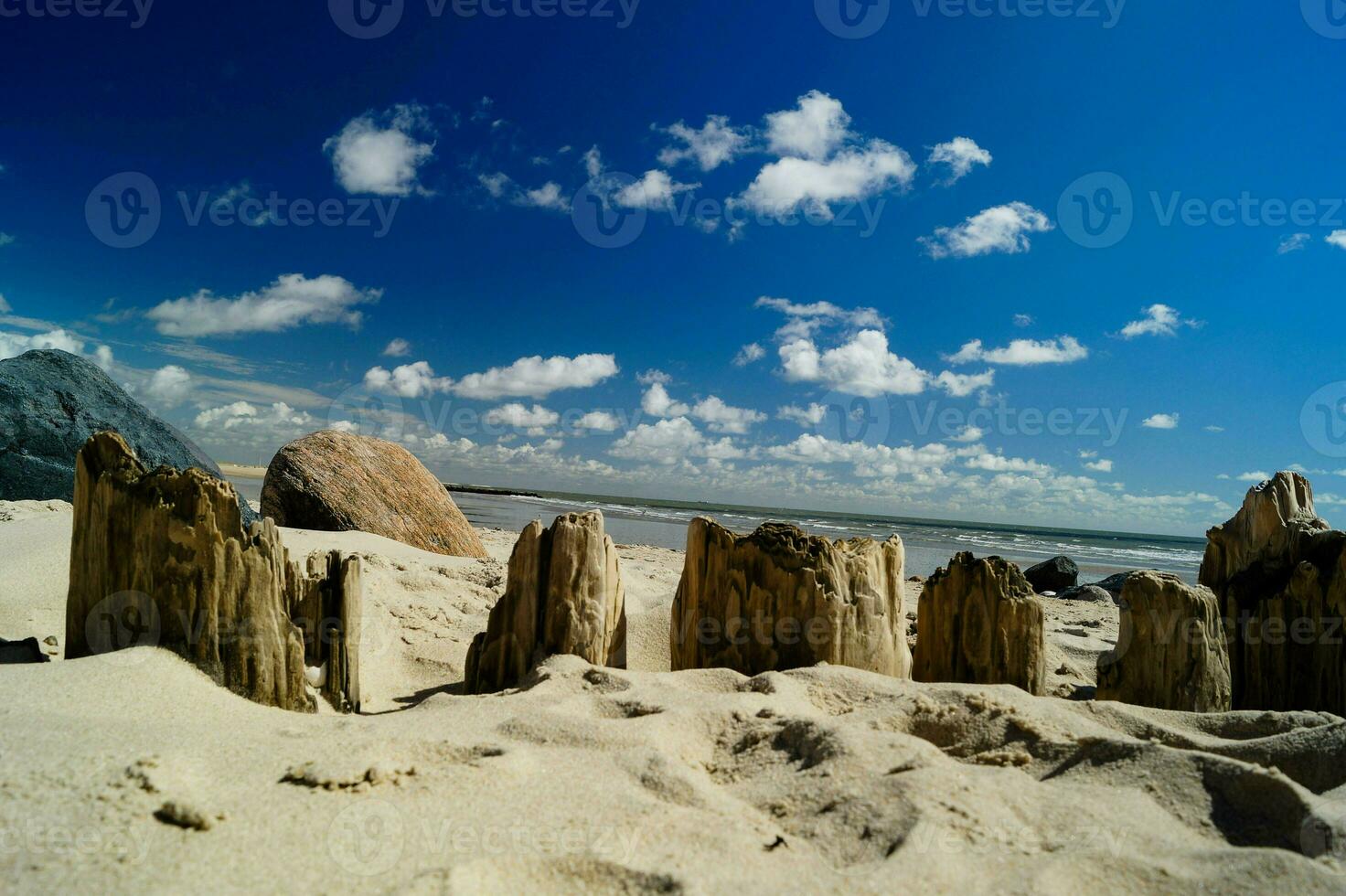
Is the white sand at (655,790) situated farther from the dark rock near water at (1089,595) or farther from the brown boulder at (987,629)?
the dark rock near water at (1089,595)

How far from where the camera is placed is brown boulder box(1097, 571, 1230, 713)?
114 inches

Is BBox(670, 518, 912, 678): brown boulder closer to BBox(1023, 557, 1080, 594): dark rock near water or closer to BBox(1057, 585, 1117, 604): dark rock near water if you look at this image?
BBox(1057, 585, 1117, 604): dark rock near water

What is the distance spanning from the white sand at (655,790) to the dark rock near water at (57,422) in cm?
501

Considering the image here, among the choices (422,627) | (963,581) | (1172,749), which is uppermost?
(963,581)

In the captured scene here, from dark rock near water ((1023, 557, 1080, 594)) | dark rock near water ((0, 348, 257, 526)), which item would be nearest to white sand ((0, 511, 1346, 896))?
dark rock near water ((0, 348, 257, 526))

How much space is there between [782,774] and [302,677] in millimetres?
1799

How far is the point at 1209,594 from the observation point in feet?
9.74

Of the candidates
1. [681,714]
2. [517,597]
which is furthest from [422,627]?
[681,714]

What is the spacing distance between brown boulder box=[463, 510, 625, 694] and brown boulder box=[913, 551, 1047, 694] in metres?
1.47

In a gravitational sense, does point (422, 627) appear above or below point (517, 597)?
below

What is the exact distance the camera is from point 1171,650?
2.91 metres

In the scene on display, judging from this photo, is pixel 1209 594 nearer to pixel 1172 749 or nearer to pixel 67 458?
pixel 1172 749

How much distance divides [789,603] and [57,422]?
722cm

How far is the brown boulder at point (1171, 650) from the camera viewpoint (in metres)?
2.89
